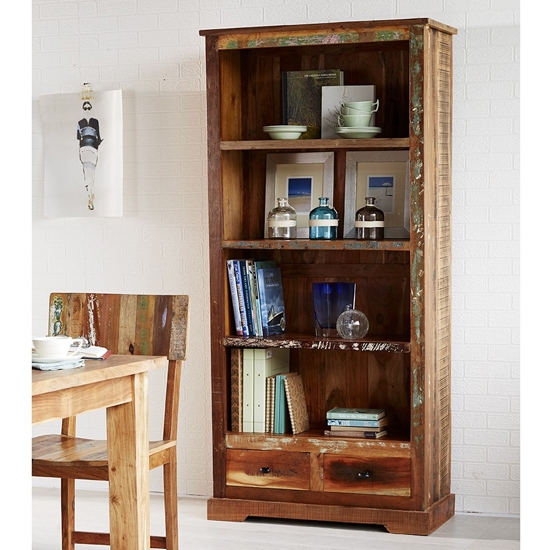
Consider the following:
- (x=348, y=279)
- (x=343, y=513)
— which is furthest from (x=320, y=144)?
(x=343, y=513)

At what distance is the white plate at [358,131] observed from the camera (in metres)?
3.53

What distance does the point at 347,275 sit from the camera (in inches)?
153

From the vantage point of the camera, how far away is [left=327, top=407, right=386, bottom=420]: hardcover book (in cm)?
359

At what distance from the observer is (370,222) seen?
11.8 ft

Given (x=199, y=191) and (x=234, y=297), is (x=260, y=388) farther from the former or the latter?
(x=199, y=191)

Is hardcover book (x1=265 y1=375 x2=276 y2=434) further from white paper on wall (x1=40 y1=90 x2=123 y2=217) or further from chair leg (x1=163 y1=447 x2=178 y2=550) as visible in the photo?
white paper on wall (x1=40 y1=90 x2=123 y2=217)

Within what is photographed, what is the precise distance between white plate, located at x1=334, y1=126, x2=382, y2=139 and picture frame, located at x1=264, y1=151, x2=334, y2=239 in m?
0.28

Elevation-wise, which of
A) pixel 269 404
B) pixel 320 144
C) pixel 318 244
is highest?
pixel 320 144

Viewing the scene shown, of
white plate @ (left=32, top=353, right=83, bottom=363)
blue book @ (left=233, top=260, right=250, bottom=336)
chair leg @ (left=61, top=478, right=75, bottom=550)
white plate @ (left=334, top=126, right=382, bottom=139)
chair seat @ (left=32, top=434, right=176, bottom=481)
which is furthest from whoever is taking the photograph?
→ blue book @ (left=233, top=260, right=250, bottom=336)

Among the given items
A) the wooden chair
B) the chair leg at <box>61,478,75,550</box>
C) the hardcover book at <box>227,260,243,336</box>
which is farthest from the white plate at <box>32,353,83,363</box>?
the hardcover book at <box>227,260,243,336</box>

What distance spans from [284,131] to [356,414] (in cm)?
118

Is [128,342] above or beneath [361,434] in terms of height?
above

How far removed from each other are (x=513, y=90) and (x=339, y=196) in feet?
2.75

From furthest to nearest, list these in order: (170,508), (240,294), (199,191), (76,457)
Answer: (199,191)
(240,294)
(170,508)
(76,457)
